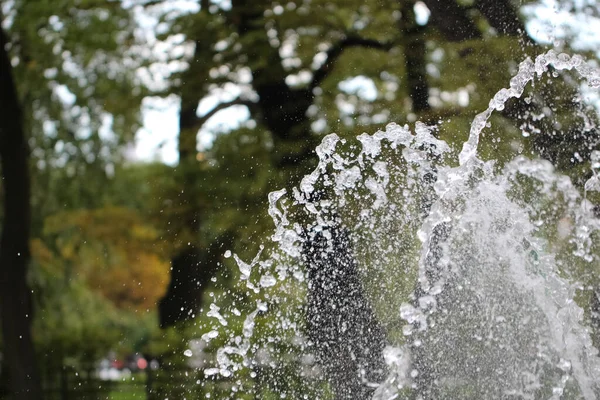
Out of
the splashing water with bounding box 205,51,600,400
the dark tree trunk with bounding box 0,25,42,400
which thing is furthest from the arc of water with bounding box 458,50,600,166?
the dark tree trunk with bounding box 0,25,42,400

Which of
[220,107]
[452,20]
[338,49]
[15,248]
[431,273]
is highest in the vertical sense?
[452,20]

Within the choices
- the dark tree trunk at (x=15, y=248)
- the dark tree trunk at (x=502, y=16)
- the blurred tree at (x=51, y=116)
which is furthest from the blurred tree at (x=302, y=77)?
the dark tree trunk at (x=15, y=248)

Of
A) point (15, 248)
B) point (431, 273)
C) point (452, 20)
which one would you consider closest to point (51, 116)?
point (15, 248)

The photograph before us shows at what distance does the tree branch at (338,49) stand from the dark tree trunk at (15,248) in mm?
3770

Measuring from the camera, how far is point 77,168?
12406 millimetres

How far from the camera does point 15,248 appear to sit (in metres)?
10.1

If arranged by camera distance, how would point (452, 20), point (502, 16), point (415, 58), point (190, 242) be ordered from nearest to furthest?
point (502, 16), point (452, 20), point (415, 58), point (190, 242)

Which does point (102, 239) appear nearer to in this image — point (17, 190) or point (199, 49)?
point (17, 190)

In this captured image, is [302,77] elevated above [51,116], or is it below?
above

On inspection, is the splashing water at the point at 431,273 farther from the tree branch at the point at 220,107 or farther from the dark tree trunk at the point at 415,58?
the tree branch at the point at 220,107

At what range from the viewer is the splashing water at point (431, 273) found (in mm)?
5457

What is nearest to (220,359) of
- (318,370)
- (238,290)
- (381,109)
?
(238,290)

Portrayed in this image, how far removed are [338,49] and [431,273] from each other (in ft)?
10.4

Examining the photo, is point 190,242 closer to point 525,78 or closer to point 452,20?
point 452,20
